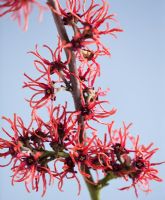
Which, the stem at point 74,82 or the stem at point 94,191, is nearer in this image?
the stem at point 74,82

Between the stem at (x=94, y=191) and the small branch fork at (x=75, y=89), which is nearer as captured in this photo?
the small branch fork at (x=75, y=89)

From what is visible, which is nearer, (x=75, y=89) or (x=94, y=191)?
(x=75, y=89)

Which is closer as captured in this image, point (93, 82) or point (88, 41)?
point (88, 41)

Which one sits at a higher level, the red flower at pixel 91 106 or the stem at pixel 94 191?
the red flower at pixel 91 106

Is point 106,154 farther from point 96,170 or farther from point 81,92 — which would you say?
point 81,92

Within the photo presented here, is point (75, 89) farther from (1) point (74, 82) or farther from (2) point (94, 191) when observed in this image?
(2) point (94, 191)

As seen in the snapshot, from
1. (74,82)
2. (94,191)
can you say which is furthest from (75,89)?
(94,191)

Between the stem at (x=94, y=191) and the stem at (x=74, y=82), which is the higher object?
the stem at (x=74, y=82)

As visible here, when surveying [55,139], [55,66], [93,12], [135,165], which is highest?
[93,12]

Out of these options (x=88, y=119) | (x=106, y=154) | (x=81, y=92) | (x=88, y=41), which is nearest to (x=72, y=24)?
(x=88, y=41)

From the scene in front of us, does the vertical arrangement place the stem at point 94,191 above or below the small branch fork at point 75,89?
below

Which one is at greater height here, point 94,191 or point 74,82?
point 74,82
